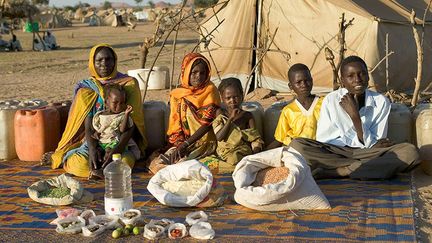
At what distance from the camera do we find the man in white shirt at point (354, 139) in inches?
182

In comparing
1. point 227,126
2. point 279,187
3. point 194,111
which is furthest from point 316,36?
point 279,187

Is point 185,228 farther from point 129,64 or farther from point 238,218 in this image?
point 129,64

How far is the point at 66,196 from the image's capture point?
4191 millimetres

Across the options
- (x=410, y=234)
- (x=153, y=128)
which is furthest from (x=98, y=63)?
(x=410, y=234)

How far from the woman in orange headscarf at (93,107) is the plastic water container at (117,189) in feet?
3.81

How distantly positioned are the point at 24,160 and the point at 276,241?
3.16m

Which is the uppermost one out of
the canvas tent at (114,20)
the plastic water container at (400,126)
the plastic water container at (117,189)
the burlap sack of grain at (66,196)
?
the plastic water container at (400,126)

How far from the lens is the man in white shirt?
4.62 metres

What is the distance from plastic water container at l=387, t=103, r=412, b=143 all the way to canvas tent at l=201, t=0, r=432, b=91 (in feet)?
13.1

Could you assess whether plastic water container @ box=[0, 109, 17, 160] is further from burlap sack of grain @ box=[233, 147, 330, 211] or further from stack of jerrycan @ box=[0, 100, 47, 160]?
burlap sack of grain @ box=[233, 147, 330, 211]

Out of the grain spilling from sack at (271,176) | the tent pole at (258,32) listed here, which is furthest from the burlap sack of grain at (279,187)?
the tent pole at (258,32)

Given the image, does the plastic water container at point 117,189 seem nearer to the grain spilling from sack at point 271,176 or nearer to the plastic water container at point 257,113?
the grain spilling from sack at point 271,176

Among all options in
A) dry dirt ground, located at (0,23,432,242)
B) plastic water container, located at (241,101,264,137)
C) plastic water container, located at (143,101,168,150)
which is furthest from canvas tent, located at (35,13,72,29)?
plastic water container, located at (241,101,264,137)

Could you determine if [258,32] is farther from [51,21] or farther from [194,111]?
[51,21]
